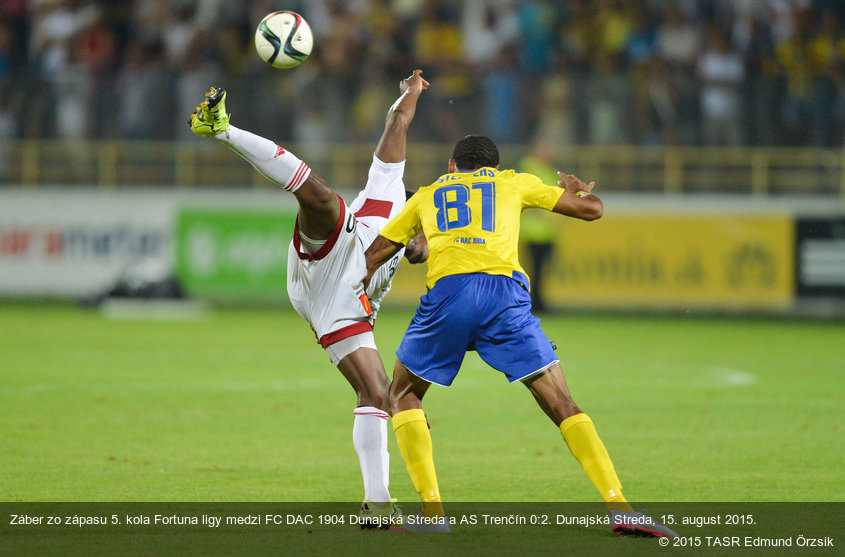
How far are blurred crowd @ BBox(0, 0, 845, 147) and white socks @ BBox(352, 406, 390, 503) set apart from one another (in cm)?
1399

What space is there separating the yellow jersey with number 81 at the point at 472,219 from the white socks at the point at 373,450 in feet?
2.38

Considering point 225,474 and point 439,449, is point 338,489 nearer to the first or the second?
point 225,474

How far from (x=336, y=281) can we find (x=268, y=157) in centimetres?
75

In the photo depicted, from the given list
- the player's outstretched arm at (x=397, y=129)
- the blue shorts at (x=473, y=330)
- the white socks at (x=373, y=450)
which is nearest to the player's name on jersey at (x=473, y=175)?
the blue shorts at (x=473, y=330)

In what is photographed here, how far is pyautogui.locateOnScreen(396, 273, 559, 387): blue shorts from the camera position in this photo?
5.86m

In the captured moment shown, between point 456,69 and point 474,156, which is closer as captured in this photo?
point 474,156

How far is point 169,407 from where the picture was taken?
10.0m

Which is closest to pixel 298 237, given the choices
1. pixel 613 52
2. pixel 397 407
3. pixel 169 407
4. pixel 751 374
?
pixel 397 407

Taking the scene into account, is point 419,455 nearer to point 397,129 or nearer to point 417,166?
point 397,129

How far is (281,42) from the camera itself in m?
6.92

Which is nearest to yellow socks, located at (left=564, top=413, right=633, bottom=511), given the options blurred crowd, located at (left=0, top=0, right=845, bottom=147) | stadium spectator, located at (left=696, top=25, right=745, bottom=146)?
blurred crowd, located at (left=0, top=0, right=845, bottom=147)

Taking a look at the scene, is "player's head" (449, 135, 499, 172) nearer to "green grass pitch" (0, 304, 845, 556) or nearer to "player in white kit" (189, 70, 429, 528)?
"player in white kit" (189, 70, 429, 528)

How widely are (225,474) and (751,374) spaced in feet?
22.4

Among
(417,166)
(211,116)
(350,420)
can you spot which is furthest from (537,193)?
(417,166)
